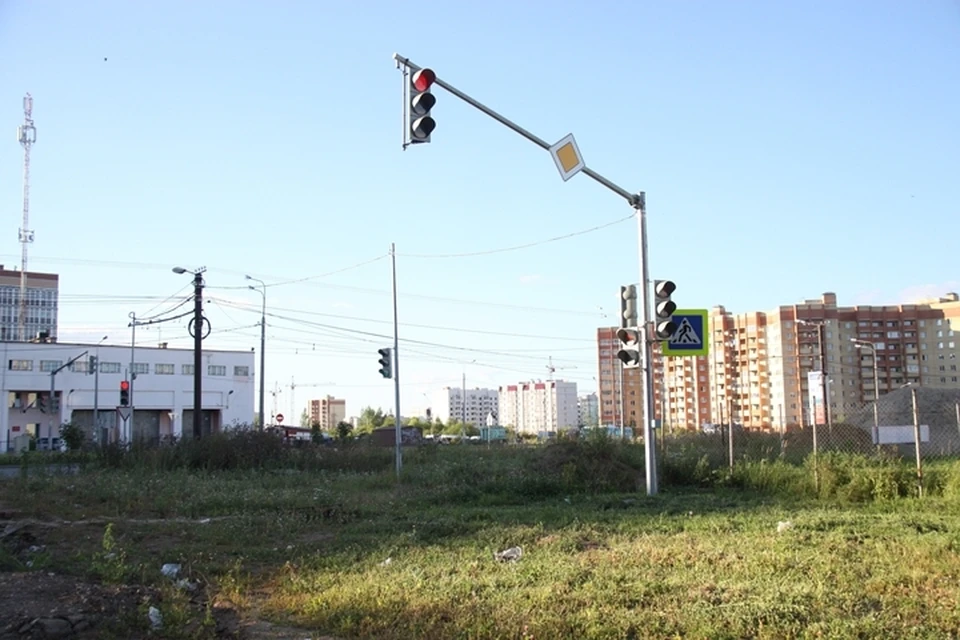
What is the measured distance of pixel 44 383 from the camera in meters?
73.8

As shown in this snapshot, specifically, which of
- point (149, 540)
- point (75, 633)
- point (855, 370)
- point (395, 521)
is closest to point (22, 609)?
point (75, 633)

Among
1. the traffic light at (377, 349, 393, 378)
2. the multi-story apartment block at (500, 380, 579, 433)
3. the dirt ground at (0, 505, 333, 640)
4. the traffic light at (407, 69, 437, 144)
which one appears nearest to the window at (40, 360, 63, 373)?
the traffic light at (377, 349, 393, 378)

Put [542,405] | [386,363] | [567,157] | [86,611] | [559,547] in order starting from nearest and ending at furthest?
[86,611] → [559,547] → [567,157] → [386,363] → [542,405]

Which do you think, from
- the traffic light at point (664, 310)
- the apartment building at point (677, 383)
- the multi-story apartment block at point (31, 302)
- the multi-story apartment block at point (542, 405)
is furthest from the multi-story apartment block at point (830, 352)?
the multi-story apartment block at point (31, 302)

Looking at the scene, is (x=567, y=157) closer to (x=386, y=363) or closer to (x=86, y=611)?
(x=86, y=611)

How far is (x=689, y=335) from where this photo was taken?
1670 centimetres

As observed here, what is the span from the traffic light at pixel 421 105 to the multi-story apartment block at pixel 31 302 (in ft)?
454

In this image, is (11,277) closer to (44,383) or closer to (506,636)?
(44,383)

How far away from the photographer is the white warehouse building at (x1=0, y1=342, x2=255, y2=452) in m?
72.8

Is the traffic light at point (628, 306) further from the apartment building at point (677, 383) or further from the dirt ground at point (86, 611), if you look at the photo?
the apartment building at point (677, 383)

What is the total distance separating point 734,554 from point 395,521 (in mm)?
6359

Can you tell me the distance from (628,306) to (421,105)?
6.49 m

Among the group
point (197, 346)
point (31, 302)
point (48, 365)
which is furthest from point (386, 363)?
point (31, 302)

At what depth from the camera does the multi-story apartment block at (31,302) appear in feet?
443
